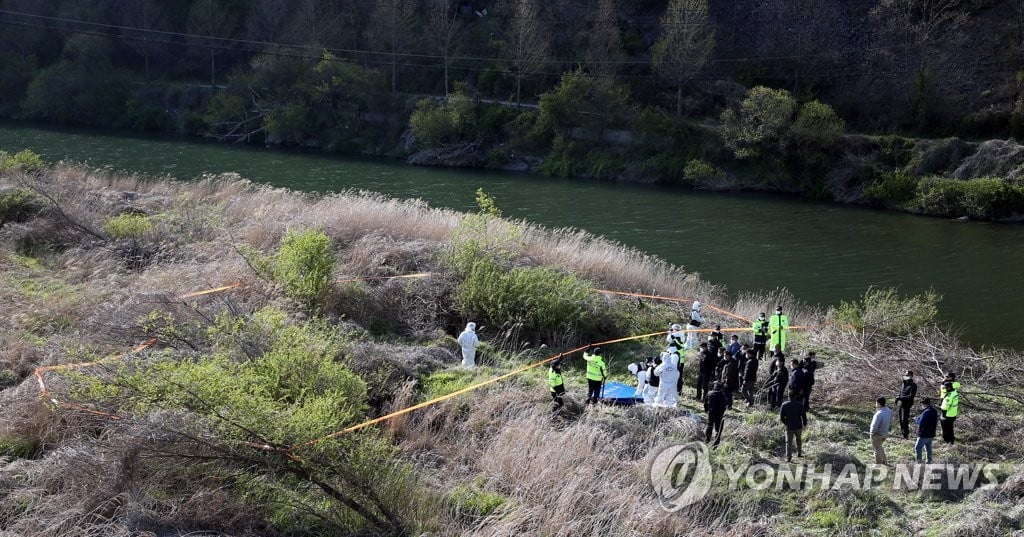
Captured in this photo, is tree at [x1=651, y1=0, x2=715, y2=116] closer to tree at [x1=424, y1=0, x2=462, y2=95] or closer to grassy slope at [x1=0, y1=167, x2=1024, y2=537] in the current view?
tree at [x1=424, y1=0, x2=462, y2=95]

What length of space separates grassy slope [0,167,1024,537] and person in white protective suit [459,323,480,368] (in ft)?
0.95

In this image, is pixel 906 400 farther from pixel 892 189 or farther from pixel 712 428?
pixel 892 189

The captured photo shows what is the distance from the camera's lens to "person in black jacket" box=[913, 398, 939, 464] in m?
10.8

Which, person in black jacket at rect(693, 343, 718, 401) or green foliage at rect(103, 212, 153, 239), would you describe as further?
green foliage at rect(103, 212, 153, 239)

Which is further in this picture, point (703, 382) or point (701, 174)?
point (701, 174)

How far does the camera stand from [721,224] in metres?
36.5

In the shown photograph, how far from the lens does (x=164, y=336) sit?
12.1 metres

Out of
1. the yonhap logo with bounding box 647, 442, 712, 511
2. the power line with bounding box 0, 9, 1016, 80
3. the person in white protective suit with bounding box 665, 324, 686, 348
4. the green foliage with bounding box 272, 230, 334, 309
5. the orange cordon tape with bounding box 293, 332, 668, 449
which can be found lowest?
the yonhap logo with bounding box 647, 442, 712, 511

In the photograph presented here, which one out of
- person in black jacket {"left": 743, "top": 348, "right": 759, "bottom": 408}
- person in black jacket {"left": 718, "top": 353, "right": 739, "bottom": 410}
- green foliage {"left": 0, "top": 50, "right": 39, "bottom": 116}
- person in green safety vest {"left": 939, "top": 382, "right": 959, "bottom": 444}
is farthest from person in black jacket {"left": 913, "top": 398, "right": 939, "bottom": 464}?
green foliage {"left": 0, "top": 50, "right": 39, "bottom": 116}

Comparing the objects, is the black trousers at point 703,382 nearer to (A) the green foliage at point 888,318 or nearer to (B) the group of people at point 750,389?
(B) the group of people at point 750,389

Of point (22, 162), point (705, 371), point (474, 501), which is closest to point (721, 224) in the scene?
point (705, 371)

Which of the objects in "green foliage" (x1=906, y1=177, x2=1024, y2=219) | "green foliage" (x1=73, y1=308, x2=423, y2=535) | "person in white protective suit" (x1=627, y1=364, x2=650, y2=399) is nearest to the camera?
"green foliage" (x1=73, y1=308, x2=423, y2=535)

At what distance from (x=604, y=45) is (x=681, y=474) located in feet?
156

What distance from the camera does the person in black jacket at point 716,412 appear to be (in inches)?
436
